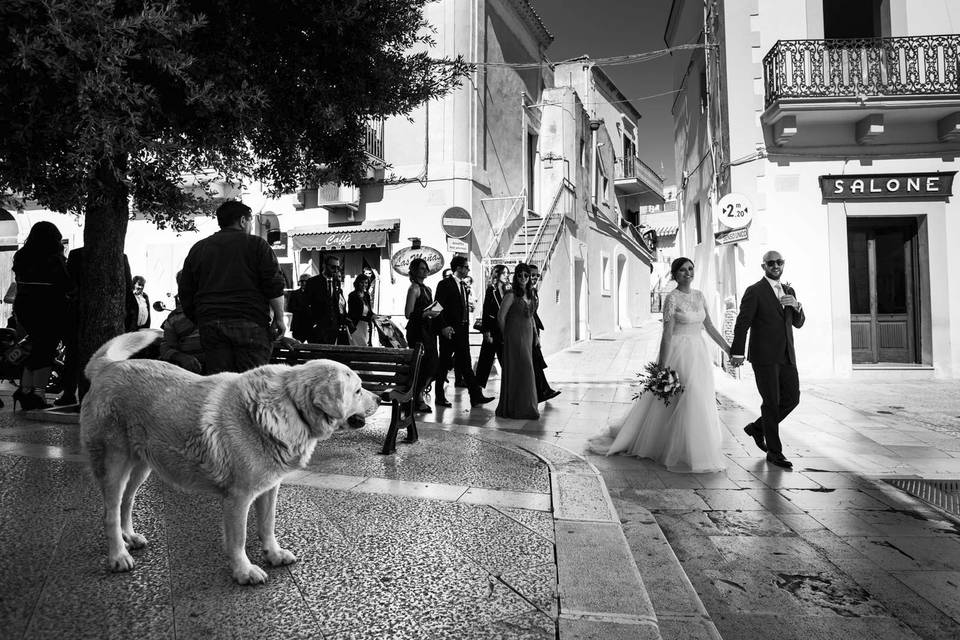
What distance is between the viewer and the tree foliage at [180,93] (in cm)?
414

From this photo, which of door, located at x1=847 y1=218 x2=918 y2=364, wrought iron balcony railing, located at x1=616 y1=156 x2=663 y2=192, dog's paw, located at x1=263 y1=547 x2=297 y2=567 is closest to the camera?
dog's paw, located at x1=263 y1=547 x2=297 y2=567

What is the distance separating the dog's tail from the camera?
9.31ft

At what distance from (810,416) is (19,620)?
27.6ft

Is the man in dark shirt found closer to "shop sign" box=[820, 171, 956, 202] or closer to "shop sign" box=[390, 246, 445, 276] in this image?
"shop sign" box=[390, 246, 445, 276]

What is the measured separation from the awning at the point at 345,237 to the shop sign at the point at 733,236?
8.26 meters

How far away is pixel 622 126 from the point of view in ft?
115

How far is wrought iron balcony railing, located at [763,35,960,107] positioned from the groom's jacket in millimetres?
7954

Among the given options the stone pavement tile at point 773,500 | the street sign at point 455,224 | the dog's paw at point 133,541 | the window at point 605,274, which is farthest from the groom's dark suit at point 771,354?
the window at point 605,274

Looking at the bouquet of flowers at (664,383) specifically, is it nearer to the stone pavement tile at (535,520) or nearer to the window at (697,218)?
the stone pavement tile at (535,520)

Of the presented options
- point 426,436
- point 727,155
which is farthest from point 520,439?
point 727,155

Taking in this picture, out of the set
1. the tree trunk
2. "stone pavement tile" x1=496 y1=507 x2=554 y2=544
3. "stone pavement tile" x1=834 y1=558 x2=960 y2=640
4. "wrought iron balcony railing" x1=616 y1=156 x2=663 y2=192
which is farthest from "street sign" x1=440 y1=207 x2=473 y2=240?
"wrought iron balcony railing" x1=616 y1=156 x2=663 y2=192

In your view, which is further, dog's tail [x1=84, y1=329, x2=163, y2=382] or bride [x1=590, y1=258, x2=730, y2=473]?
bride [x1=590, y1=258, x2=730, y2=473]

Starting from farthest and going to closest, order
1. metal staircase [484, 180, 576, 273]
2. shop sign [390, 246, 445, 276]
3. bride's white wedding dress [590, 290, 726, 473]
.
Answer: metal staircase [484, 180, 576, 273] < shop sign [390, 246, 445, 276] < bride's white wedding dress [590, 290, 726, 473]

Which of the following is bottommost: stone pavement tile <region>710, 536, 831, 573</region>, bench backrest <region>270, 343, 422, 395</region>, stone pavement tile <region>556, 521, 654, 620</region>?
stone pavement tile <region>710, 536, 831, 573</region>
